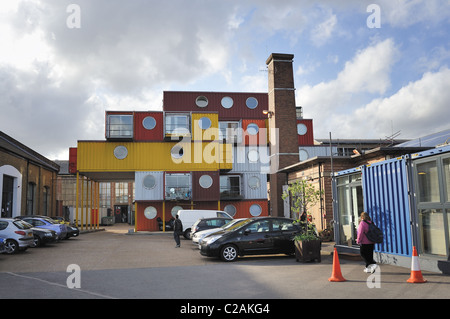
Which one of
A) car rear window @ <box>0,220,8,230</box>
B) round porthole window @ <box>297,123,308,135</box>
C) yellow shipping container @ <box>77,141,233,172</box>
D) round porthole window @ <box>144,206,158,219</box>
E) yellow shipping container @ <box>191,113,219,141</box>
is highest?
round porthole window @ <box>297,123,308,135</box>

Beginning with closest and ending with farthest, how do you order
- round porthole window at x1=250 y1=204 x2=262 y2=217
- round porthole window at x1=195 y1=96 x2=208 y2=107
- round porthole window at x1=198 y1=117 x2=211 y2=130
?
round porthole window at x1=198 y1=117 x2=211 y2=130
round porthole window at x1=250 y1=204 x2=262 y2=217
round porthole window at x1=195 y1=96 x2=208 y2=107

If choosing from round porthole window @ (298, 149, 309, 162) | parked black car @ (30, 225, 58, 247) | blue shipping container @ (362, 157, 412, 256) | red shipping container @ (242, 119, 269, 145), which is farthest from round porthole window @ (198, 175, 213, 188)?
blue shipping container @ (362, 157, 412, 256)

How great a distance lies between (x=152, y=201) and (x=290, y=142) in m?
13.9

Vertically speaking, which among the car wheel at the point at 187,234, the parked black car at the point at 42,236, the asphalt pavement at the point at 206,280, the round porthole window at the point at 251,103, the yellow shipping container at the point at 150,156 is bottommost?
the asphalt pavement at the point at 206,280

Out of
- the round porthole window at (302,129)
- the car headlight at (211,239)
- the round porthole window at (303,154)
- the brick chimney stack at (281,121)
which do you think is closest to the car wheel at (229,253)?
the car headlight at (211,239)

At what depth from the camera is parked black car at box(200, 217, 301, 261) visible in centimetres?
1355

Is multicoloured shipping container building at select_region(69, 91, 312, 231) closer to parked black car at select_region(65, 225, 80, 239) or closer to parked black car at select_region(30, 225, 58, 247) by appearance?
parked black car at select_region(65, 225, 80, 239)

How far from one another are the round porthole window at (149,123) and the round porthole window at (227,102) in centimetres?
1198

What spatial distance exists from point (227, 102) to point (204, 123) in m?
10.7

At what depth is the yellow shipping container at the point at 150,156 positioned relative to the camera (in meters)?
34.6

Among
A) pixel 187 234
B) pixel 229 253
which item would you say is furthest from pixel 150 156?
pixel 229 253

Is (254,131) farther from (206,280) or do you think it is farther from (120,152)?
(206,280)

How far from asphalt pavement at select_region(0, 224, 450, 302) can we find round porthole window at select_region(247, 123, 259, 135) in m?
26.1

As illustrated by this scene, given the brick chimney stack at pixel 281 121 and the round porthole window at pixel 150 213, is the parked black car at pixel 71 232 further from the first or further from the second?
the brick chimney stack at pixel 281 121
